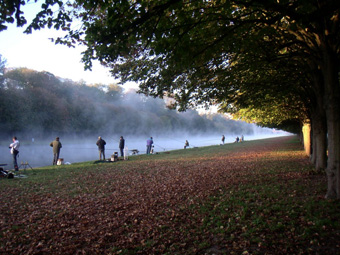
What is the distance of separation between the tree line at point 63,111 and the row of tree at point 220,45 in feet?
83.6

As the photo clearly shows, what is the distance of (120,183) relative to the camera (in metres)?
10.6

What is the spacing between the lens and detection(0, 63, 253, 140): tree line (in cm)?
4397

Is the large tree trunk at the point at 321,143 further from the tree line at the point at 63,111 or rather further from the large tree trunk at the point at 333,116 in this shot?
the tree line at the point at 63,111

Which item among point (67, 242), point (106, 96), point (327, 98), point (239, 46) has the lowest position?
point (67, 242)

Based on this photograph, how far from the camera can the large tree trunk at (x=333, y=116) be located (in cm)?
677

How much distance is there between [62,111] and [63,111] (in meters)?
0.20

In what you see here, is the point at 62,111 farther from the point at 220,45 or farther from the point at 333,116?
the point at 333,116

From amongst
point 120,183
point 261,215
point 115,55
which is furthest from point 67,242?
point 120,183

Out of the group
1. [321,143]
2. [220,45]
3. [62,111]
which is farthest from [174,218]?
[62,111]

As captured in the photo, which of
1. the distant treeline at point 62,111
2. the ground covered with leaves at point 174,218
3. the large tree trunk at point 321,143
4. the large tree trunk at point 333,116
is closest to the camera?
the ground covered with leaves at point 174,218

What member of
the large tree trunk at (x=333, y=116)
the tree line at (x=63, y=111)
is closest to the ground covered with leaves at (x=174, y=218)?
the large tree trunk at (x=333, y=116)

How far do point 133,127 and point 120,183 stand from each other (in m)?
67.4

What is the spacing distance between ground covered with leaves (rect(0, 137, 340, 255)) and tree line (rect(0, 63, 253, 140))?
28.0 meters

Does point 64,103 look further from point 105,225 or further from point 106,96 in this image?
point 105,225
